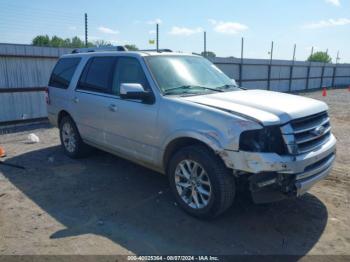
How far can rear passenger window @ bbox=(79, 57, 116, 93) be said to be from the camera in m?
5.18

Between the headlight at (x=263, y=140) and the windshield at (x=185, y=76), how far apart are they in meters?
1.28

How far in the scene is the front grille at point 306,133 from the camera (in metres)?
3.42

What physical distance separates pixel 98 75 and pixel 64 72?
4.28ft

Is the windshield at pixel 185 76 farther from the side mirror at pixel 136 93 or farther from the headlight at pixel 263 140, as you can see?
the headlight at pixel 263 140

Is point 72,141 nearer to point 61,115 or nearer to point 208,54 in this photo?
point 61,115

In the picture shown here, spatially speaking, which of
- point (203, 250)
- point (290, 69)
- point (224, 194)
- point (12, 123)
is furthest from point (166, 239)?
point (290, 69)

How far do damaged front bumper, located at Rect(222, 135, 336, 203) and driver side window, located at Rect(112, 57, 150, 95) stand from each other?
1733 mm

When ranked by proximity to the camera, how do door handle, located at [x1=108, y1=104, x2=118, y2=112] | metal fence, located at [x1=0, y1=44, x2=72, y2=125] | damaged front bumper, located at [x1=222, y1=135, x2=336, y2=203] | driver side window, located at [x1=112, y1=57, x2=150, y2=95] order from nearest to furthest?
damaged front bumper, located at [x1=222, y1=135, x2=336, y2=203] < driver side window, located at [x1=112, y1=57, x2=150, y2=95] < door handle, located at [x1=108, y1=104, x2=118, y2=112] < metal fence, located at [x1=0, y1=44, x2=72, y2=125]

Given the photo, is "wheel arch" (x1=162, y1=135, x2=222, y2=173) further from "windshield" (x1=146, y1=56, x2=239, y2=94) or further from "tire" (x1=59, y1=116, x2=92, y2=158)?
"tire" (x1=59, y1=116, x2=92, y2=158)

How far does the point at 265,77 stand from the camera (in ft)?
74.7

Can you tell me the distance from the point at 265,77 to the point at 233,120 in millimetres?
20517

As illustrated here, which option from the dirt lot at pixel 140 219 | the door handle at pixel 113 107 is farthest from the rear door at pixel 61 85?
the door handle at pixel 113 107

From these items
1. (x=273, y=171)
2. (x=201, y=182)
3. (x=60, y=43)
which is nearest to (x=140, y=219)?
(x=201, y=182)

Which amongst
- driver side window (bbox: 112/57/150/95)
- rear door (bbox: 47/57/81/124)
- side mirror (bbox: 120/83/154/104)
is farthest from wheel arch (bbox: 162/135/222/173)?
rear door (bbox: 47/57/81/124)
